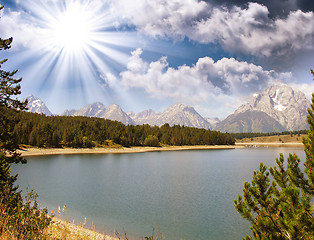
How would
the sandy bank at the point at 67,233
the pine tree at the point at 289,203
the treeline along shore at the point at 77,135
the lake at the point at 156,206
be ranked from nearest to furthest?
1. the pine tree at the point at 289,203
2. the sandy bank at the point at 67,233
3. the lake at the point at 156,206
4. the treeline along shore at the point at 77,135

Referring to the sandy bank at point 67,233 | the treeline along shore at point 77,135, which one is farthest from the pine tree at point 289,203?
the treeline along shore at point 77,135

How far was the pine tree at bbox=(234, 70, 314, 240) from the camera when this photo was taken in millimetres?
6906

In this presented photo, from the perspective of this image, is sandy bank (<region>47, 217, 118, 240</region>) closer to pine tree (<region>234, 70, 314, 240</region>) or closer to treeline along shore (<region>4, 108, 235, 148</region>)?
pine tree (<region>234, 70, 314, 240</region>)

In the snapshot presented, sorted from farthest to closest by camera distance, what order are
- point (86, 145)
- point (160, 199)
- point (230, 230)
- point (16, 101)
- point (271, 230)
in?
point (86, 145) < point (160, 199) < point (230, 230) < point (16, 101) < point (271, 230)

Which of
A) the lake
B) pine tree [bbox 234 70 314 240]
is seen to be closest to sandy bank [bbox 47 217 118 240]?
the lake

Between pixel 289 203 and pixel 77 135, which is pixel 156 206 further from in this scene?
pixel 77 135

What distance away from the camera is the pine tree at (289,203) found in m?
6.91

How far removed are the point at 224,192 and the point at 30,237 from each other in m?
32.9

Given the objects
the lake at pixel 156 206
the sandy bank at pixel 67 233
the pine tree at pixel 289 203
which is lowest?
the lake at pixel 156 206

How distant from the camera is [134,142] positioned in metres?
170

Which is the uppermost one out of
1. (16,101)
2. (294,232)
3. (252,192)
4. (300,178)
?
(16,101)

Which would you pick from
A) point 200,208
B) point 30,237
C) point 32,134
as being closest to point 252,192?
point 30,237

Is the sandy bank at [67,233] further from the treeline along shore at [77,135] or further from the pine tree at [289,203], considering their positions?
the treeline along shore at [77,135]

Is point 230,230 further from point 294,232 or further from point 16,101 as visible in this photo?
point 16,101
